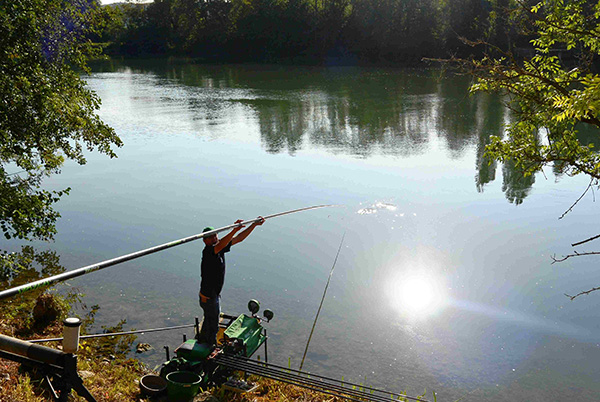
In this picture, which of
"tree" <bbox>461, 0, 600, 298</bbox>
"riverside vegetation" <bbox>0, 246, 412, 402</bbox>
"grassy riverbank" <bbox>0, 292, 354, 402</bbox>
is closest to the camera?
"grassy riverbank" <bbox>0, 292, 354, 402</bbox>

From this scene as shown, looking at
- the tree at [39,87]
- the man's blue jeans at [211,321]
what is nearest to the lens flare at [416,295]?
the man's blue jeans at [211,321]

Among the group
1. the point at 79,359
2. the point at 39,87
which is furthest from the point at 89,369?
the point at 39,87

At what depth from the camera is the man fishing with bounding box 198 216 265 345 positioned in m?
5.86

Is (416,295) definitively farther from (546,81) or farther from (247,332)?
(546,81)

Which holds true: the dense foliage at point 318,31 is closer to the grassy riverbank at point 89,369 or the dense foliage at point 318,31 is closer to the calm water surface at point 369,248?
the calm water surface at point 369,248

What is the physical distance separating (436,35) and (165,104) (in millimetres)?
34126

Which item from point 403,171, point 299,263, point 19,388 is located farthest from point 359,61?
point 19,388

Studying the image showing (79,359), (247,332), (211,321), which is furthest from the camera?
(79,359)

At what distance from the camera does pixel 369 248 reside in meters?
11.1

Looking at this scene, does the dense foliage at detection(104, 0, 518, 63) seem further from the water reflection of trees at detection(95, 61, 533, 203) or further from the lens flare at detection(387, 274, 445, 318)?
the lens flare at detection(387, 274, 445, 318)

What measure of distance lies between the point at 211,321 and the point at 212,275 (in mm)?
539

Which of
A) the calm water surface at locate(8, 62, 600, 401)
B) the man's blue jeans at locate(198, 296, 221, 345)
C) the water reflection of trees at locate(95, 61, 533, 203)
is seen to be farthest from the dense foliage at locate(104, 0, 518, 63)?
the man's blue jeans at locate(198, 296, 221, 345)

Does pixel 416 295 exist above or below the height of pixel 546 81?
below

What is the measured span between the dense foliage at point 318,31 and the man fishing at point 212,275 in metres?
→ 43.9
